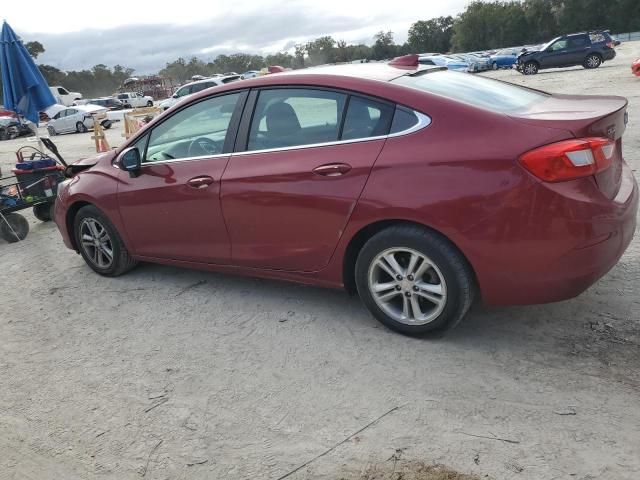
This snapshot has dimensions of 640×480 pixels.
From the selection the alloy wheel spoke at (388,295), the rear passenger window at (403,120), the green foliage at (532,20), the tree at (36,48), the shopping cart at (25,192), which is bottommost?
the alloy wheel spoke at (388,295)

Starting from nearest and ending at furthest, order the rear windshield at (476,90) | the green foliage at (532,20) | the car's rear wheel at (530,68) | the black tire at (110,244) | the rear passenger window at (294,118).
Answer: the rear windshield at (476,90)
the rear passenger window at (294,118)
the black tire at (110,244)
the car's rear wheel at (530,68)
the green foliage at (532,20)

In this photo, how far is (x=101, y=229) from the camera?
503cm

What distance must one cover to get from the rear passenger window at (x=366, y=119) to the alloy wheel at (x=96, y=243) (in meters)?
2.60

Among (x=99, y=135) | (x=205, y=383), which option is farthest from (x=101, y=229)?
(x=99, y=135)

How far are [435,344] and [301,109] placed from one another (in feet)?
5.79

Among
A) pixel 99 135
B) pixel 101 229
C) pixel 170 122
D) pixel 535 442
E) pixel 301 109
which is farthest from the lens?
pixel 99 135

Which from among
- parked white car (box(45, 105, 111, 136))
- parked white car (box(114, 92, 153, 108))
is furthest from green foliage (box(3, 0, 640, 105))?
parked white car (box(45, 105, 111, 136))

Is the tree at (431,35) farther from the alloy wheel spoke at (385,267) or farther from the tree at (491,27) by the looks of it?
the alloy wheel spoke at (385,267)

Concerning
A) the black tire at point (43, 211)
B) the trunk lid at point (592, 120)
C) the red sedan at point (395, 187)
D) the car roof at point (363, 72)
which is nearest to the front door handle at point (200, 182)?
the red sedan at point (395, 187)

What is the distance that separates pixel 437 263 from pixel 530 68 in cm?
2791

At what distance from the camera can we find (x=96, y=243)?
507 centimetres

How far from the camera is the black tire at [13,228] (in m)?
6.91

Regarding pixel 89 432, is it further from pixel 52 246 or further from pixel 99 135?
pixel 99 135

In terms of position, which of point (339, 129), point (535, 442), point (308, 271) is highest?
point (339, 129)
